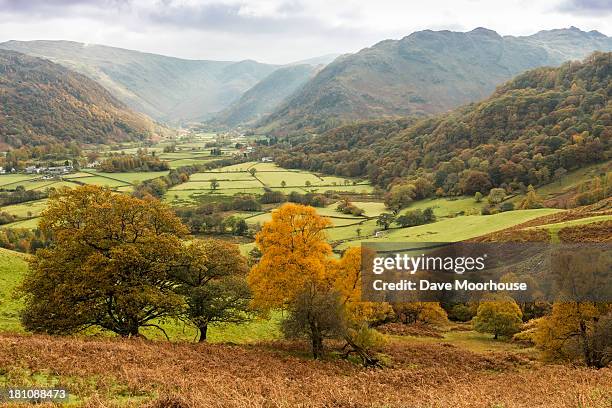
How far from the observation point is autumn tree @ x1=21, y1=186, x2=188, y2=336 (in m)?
25.9

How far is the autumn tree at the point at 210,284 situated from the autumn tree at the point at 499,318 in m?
29.2

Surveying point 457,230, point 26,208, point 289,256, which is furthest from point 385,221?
point 26,208

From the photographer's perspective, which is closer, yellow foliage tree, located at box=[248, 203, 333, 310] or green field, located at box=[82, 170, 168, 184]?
yellow foliage tree, located at box=[248, 203, 333, 310]

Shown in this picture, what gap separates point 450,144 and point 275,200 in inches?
3570

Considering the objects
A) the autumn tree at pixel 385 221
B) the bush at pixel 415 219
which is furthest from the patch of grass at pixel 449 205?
the autumn tree at pixel 385 221

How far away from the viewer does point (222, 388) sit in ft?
53.2

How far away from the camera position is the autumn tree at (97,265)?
2588 centimetres

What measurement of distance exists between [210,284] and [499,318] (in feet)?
107

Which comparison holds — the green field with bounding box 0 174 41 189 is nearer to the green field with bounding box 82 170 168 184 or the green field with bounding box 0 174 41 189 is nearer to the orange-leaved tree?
the green field with bounding box 82 170 168 184

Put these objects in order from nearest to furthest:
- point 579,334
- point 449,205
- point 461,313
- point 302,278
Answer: point 302,278 < point 579,334 < point 461,313 < point 449,205

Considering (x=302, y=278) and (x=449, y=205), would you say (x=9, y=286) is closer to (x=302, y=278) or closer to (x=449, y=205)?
(x=302, y=278)

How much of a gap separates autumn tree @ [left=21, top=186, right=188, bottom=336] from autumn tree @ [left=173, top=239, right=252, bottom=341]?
130 centimetres

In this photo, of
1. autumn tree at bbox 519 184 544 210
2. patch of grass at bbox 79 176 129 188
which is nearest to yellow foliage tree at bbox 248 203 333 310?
autumn tree at bbox 519 184 544 210

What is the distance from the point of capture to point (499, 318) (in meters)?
48.4
